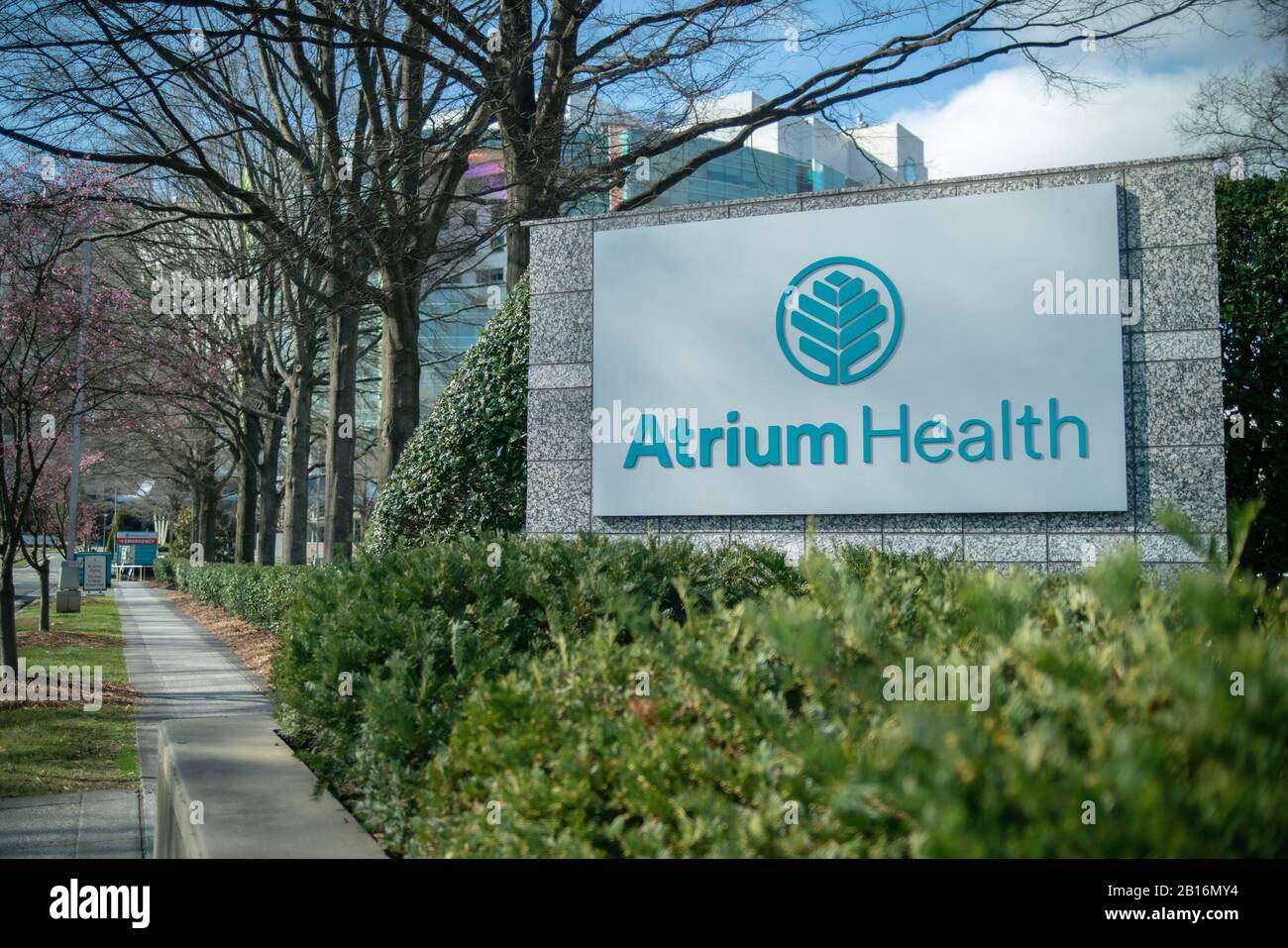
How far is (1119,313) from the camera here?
6801 millimetres

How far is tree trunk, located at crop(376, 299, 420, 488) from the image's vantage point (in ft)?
42.1

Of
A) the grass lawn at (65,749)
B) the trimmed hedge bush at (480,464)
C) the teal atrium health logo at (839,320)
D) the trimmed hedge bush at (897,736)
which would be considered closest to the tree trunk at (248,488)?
the grass lawn at (65,749)

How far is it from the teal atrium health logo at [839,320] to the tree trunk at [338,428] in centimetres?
1023

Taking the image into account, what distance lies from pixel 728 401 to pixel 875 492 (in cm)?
A: 119

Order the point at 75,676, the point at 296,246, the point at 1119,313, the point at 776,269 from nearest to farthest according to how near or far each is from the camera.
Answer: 1. the point at 1119,313
2. the point at 776,269
3. the point at 296,246
4. the point at 75,676

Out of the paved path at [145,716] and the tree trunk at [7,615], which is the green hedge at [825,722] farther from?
the tree trunk at [7,615]

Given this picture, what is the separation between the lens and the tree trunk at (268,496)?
1028 inches

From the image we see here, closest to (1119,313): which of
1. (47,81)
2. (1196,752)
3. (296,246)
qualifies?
(1196,752)

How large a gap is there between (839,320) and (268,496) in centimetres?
2213

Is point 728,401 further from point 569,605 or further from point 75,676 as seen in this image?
point 75,676

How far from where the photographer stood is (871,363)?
23.6 ft

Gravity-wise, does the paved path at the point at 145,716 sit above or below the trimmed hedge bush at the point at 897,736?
below

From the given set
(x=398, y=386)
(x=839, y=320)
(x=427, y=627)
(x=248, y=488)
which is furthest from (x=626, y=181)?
(x=248, y=488)

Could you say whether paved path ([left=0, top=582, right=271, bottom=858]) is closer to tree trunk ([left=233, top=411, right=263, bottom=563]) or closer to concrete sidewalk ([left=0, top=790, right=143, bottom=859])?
concrete sidewalk ([left=0, top=790, right=143, bottom=859])
